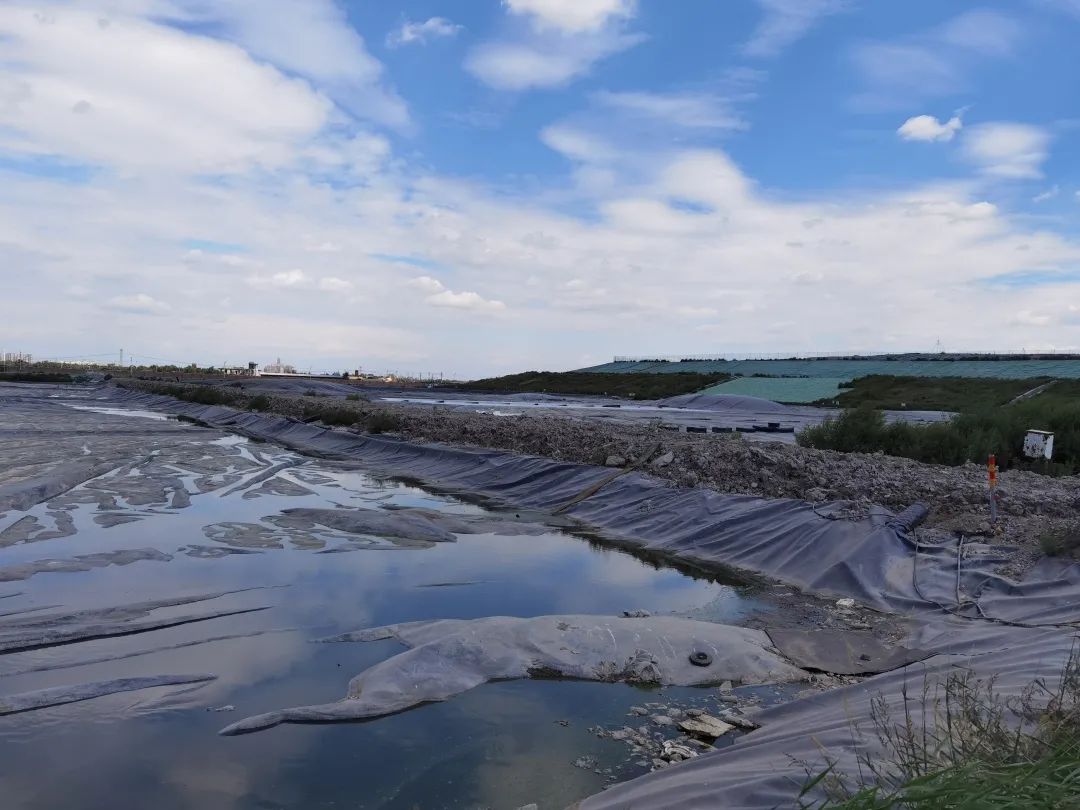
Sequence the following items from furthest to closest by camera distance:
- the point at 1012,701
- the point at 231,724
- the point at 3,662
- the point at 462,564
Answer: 1. the point at 462,564
2. the point at 3,662
3. the point at 231,724
4. the point at 1012,701

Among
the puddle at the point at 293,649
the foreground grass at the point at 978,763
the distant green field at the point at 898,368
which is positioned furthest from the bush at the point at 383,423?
the distant green field at the point at 898,368

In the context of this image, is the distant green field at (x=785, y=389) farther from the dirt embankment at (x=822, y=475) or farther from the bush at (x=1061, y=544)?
the bush at (x=1061, y=544)

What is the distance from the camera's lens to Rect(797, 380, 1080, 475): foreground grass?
13.3 meters

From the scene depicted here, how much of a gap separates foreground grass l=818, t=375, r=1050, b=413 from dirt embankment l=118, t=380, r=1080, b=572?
20.7 meters

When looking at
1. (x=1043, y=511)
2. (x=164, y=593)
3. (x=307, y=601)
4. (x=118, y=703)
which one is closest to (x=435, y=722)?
(x=118, y=703)

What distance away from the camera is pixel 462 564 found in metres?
8.74

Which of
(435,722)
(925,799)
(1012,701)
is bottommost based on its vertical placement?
(435,722)

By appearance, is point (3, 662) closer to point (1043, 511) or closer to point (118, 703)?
point (118, 703)

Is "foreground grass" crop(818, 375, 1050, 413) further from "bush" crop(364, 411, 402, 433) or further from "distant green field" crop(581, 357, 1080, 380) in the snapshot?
"bush" crop(364, 411, 402, 433)

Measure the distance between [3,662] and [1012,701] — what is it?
20.6 feet

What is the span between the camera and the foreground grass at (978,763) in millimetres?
2346

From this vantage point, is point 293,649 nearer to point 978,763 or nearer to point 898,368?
point 978,763

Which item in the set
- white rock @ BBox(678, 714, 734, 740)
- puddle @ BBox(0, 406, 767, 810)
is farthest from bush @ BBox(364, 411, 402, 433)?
white rock @ BBox(678, 714, 734, 740)

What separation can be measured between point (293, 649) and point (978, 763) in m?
4.83
